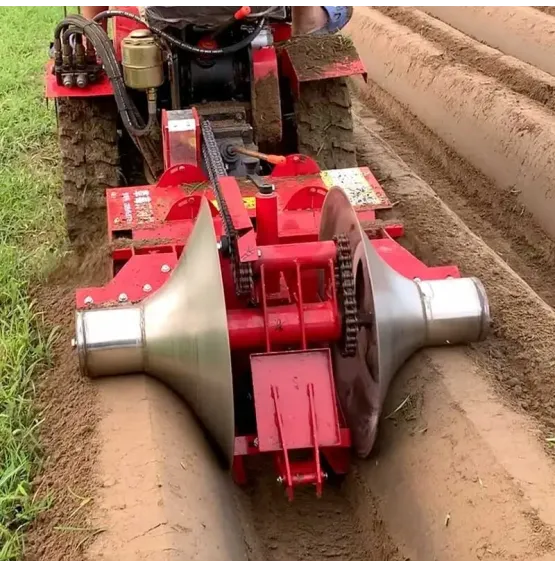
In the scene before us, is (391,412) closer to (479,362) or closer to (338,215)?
(479,362)

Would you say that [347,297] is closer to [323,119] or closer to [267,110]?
[267,110]

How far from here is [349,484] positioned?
10.6 feet

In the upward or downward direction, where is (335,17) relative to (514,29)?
upward

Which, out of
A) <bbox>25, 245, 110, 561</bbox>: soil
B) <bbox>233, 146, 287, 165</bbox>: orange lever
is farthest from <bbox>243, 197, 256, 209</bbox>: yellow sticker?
<bbox>25, 245, 110, 561</bbox>: soil

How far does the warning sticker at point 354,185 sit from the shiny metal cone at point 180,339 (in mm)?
1100

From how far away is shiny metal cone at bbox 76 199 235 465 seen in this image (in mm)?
2811

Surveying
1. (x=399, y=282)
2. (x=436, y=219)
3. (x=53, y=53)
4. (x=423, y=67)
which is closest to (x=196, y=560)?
(x=399, y=282)

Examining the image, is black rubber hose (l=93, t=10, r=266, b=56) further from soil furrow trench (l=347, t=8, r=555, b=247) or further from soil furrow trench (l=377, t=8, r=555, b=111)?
soil furrow trench (l=377, t=8, r=555, b=111)

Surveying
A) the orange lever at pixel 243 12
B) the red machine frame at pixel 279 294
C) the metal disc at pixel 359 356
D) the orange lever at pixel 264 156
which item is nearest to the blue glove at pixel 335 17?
the orange lever at pixel 243 12

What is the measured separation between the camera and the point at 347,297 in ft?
9.66

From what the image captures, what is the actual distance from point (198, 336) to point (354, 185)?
1459 mm

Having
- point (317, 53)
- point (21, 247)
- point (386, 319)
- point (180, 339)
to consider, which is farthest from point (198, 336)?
point (317, 53)

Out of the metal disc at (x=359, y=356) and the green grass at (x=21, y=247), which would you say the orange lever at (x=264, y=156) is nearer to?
the metal disc at (x=359, y=356)

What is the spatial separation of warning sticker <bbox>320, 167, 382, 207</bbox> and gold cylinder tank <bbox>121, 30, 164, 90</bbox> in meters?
0.96
